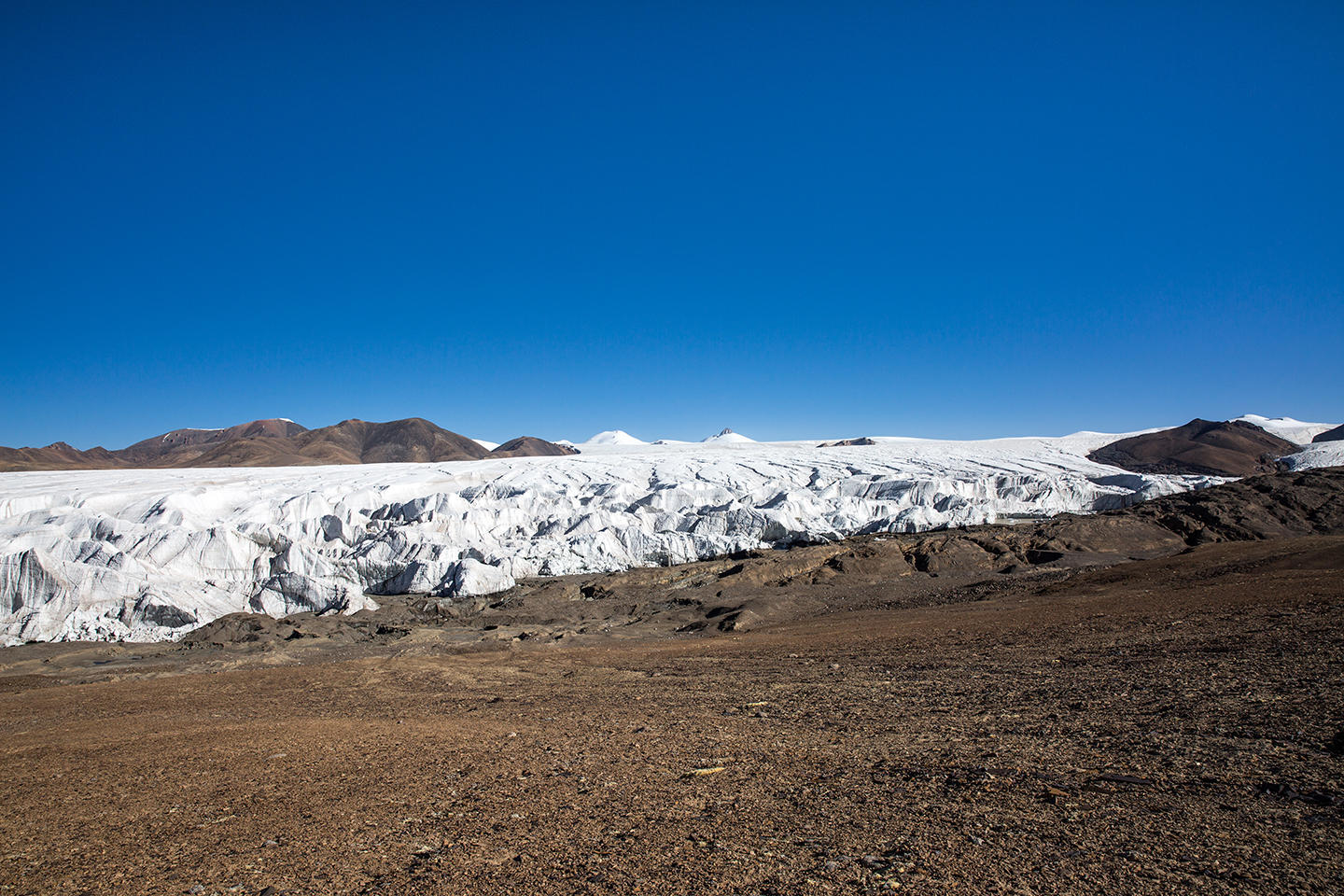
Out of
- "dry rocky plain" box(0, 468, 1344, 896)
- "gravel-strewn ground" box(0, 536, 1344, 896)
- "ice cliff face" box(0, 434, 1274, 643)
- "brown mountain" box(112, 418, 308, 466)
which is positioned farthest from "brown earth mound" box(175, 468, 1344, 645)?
"brown mountain" box(112, 418, 308, 466)

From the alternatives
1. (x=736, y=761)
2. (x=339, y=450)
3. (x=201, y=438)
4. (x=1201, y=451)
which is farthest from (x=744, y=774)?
(x=201, y=438)

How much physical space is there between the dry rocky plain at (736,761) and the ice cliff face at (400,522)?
349 centimetres

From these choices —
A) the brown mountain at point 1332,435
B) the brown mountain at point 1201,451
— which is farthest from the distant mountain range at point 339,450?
the brown mountain at point 1332,435

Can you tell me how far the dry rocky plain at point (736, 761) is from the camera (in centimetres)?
359

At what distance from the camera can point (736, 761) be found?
17.4 ft

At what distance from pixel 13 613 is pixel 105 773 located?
13.7m

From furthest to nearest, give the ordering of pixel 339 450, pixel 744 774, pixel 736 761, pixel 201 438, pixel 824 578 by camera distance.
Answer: pixel 201 438, pixel 339 450, pixel 824 578, pixel 736 761, pixel 744 774

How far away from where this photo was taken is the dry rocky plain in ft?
11.8

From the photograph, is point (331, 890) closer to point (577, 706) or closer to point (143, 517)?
point (577, 706)

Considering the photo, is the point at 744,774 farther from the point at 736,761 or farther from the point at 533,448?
the point at 533,448

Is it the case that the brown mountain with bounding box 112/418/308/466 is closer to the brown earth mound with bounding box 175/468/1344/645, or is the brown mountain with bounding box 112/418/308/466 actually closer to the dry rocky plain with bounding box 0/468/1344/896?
the brown earth mound with bounding box 175/468/1344/645

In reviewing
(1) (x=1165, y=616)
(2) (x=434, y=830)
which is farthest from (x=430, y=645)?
(1) (x=1165, y=616)

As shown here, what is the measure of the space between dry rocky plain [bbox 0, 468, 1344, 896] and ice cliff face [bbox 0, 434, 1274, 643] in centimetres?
349

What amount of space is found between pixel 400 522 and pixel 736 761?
20.5 m
